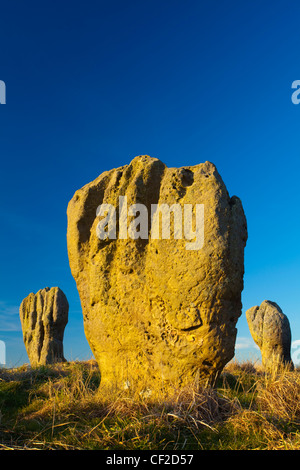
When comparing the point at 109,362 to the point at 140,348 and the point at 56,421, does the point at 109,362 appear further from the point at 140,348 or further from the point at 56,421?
the point at 56,421

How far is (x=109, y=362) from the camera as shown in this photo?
6328mm

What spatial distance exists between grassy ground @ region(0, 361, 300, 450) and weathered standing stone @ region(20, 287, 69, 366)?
9.51 meters

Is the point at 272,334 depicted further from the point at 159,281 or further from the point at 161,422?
the point at 161,422

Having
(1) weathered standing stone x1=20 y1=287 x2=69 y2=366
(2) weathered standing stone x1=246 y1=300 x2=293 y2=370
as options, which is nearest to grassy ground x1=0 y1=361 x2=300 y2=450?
(2) weathered standing stone x1=246 y1=300 x2=293 y2=370

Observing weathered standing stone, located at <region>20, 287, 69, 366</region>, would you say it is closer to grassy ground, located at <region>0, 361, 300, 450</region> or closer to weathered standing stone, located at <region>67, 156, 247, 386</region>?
weathered standing stone, located at <region>67, 156, 247, 386</region>

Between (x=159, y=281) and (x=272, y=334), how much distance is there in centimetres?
823

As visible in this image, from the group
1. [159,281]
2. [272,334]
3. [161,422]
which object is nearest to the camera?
[161,422]

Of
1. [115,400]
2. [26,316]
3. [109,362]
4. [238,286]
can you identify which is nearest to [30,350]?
[26,316]

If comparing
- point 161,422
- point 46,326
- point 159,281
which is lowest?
point 161,422

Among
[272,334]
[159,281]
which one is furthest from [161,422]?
[272,334]

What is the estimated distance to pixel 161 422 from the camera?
4.33 meters

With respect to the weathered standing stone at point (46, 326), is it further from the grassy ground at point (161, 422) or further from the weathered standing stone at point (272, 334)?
the grassy ground at point (161, 422)

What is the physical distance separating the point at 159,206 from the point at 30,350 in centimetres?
1250

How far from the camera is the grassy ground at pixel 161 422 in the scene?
4023mm
